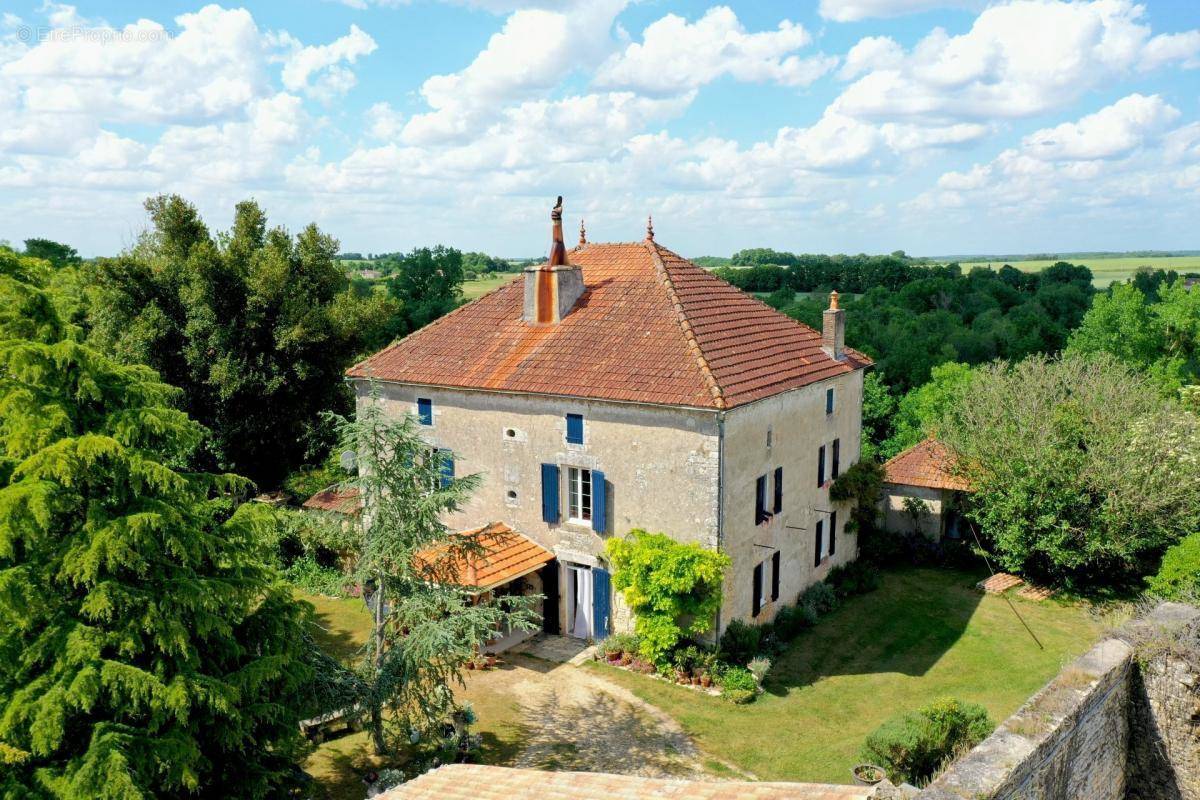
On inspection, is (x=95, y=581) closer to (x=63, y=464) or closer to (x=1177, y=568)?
(x=63, y=464)

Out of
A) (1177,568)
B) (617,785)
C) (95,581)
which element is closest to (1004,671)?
(1177,568)

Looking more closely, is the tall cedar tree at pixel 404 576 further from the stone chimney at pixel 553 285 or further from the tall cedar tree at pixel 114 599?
the stone chimney at pixel 553 285

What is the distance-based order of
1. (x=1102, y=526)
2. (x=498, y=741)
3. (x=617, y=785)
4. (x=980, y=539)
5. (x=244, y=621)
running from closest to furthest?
(x=617, y=785), (x=244, y=621), (x=498, y=741), (x=1102, y=526), (x=980, y=539)

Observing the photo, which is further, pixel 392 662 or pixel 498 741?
pixel 498 741

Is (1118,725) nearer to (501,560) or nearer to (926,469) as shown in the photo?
(501,560)

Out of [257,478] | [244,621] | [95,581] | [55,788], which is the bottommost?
[257,478]

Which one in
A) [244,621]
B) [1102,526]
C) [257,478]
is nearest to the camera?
[244,621]

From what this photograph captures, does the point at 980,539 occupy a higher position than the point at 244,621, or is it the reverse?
the point at 244,621
